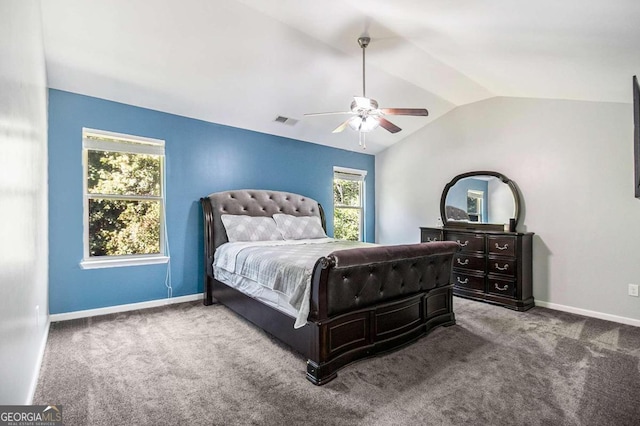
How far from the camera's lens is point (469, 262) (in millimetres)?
4461

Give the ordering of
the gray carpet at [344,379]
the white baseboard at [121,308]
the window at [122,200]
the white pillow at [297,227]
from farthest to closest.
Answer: the white pillow at [297,227] < the window at [122,200] < the white baseboard at [121,308] < the gray carpet at [344,379]

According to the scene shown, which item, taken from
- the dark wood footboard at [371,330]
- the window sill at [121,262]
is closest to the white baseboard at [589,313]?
the dark wood footboard at [371,330]

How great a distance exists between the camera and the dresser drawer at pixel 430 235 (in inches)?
192

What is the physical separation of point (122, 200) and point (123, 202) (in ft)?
0.10

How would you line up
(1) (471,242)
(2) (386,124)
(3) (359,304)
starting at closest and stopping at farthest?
(3) (359,304) → (2) (386,124) → (1) (471,242)

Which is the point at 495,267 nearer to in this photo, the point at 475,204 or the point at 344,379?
the point at 475,204

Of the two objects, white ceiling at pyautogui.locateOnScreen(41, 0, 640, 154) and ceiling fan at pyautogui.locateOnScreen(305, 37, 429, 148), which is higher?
white ceiling at pyautogui.locateOnScreen(41, 0, 640, 154)

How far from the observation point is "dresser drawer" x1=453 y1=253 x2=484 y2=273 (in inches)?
171

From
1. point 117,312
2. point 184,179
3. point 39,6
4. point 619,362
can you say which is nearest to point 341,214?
point 184,179

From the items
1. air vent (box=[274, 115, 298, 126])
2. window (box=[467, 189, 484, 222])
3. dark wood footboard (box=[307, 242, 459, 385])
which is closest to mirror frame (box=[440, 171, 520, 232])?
window (box=[467, 189, 484, 222])

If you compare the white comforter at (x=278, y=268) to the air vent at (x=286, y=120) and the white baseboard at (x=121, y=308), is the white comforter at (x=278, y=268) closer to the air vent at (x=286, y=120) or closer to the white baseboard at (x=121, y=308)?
the white baseboard at (x=121, y=308)

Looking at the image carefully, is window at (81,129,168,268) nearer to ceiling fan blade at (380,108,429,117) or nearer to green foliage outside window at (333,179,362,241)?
ceiling fan blade at (380,108,429,117)

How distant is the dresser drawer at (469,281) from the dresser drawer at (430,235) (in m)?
0.59

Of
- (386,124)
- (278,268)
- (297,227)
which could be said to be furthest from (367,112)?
(297,227)
